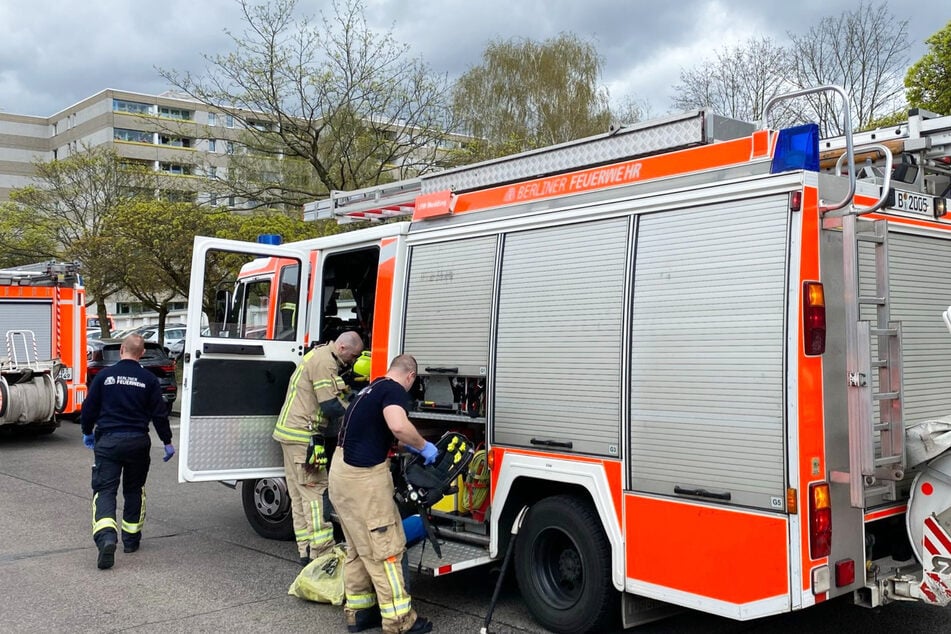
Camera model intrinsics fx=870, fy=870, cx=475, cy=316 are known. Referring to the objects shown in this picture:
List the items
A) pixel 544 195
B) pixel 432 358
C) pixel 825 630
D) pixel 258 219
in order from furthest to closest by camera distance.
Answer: pixel 258 219 → pixel 432 358 → pixel 544 195 → pixel 825 630

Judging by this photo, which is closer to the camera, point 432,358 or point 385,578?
point 385,578

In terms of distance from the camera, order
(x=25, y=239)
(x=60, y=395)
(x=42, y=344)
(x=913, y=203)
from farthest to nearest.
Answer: (x=25, y=239), (x=42, y=344), (x=60, y=395), (x=913, y=203)

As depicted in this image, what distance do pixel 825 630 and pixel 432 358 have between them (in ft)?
9.38

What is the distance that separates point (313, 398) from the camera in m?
6.37

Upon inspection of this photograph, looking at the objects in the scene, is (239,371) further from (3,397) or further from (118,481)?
(3,397)

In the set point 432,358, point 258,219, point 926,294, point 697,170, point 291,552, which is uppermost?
point 258,219

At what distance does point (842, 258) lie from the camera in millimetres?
4082

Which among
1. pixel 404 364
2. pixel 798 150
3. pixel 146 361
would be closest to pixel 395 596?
pixel 404 364

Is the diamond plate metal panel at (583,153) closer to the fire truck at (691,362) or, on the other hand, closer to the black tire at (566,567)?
the fire truck at (691,362)

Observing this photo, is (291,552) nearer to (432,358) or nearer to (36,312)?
(432,358)

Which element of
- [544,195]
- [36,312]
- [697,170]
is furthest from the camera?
[36,312]

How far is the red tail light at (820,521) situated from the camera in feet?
12.7

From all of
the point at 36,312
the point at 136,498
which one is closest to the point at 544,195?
the point at 136,498

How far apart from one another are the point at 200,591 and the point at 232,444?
111 cm
